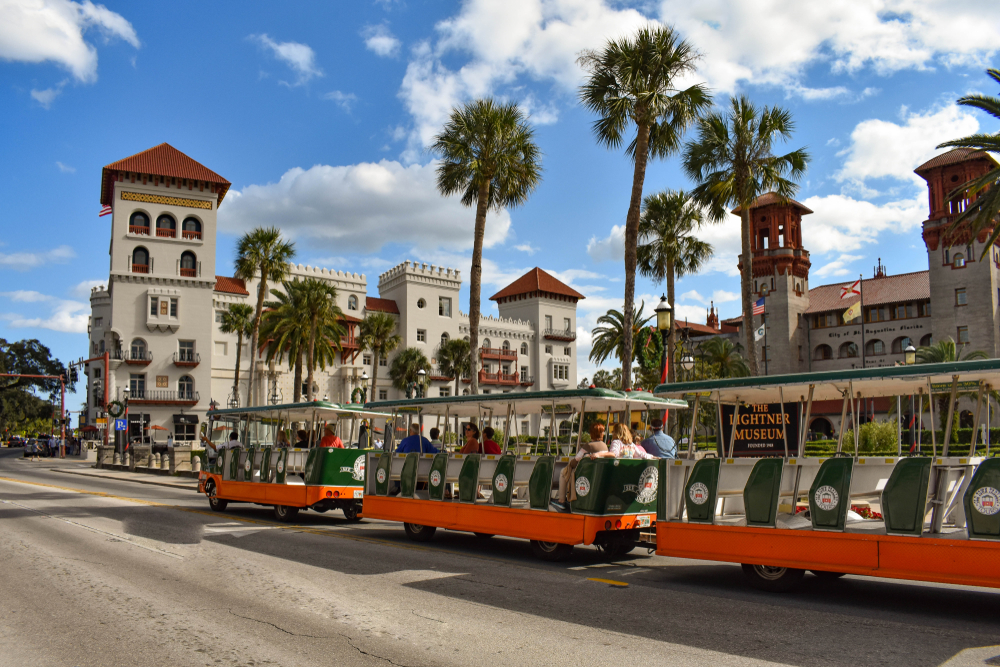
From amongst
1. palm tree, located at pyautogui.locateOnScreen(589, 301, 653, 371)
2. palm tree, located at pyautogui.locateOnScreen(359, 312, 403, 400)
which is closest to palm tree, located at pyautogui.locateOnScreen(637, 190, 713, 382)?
palm tree, located at pyautogui.locateOnScreen(589, 301, 653, 371)

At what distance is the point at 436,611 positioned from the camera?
782cm

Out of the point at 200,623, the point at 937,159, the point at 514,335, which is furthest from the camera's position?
the point at 514,335

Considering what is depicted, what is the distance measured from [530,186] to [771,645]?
996 inches

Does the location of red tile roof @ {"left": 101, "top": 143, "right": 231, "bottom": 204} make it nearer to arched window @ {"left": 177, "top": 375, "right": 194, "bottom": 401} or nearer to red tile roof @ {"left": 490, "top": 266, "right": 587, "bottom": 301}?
arched window @ {"left": 177, "top": 375, "right": 194, "bottom": 401}

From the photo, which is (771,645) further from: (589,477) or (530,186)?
(530,186)

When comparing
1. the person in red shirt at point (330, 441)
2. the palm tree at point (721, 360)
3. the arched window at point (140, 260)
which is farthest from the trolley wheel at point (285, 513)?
the arched window at point (140, 260)

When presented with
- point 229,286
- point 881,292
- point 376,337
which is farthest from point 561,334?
point 229,286

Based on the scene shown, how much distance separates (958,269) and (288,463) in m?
65.0

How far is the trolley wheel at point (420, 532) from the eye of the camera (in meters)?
13.6

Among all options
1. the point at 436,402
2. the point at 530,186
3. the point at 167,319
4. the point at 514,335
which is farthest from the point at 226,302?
the point at 436,402

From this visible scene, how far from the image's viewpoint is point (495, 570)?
1039 cm

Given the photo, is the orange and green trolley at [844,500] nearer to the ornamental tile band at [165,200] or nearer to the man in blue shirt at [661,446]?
the man in blue shirt at [661,446]

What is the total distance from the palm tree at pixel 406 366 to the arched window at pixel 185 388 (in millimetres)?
18158

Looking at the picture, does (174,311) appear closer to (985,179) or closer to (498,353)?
(498,353)
